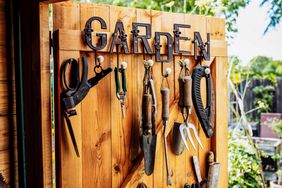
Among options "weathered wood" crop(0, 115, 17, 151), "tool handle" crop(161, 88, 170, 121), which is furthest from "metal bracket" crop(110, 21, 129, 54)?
"weathered wood" crop(0, 115, 17, 151)

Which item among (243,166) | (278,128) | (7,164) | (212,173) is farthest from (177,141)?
(278,128)

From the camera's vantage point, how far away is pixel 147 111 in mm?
1479

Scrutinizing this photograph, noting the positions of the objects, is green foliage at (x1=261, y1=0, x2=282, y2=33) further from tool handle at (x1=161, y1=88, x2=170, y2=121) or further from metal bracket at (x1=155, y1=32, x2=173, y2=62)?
tool handle at (x1=161, y1=88, x2=170, y2=121)

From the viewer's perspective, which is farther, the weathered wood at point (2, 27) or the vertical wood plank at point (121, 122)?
the vertical wood plank at point (121, 122)

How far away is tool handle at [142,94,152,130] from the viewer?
4.84 feet

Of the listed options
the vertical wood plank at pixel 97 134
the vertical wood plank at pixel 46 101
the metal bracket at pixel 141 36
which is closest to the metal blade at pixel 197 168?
the vertical wood plank at pixel 97 134

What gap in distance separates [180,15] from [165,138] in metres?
0.57

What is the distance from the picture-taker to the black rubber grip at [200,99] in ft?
5.29

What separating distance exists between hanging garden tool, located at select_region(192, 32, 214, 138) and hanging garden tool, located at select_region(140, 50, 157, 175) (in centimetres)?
22

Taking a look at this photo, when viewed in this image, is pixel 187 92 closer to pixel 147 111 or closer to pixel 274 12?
pixel 147 111

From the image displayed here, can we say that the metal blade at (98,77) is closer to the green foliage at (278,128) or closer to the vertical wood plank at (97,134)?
the vertical wood plank at (97,134)

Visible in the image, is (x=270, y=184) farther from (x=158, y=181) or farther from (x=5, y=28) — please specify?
(x=5, y=28)

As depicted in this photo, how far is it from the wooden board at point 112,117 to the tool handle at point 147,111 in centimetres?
6

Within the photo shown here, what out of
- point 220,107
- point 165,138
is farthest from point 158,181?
point 220,107
